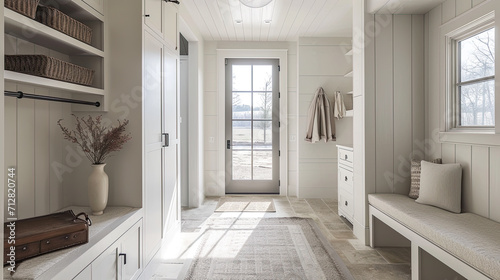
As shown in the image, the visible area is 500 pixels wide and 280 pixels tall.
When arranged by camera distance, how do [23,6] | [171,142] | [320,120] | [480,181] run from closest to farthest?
[23,6] < [480,181] < [171,142] < [320,120]

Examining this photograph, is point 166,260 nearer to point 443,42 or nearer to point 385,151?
point 385,151

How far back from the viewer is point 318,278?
7.57 feet

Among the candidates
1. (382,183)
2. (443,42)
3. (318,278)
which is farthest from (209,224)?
(443,42)

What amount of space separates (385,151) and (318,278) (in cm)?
142

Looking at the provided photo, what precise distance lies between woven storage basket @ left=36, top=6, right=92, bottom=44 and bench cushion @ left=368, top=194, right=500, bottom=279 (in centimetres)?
254

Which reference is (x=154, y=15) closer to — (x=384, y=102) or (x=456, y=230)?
(x=384, y=102)

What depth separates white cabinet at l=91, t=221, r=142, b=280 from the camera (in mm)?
1570

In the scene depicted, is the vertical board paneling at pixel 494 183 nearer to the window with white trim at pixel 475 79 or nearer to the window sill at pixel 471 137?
the window sill at pixel 471 137

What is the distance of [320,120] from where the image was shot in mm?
4777

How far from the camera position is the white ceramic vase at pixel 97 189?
185cm

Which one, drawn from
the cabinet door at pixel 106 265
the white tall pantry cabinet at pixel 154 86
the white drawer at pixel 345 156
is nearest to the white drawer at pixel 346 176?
the white drawer at pixel 345 156

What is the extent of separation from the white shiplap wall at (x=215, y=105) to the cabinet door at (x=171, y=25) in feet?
6.45

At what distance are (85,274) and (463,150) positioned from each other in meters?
2.82

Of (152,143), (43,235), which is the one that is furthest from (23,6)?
(152,143)
